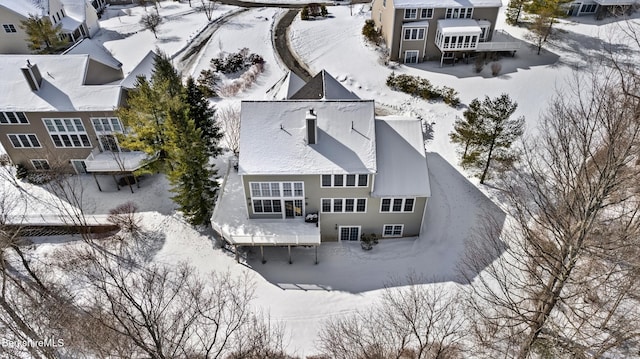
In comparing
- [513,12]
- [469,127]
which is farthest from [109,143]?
[513,12]

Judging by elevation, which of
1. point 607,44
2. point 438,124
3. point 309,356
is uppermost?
point 607,44

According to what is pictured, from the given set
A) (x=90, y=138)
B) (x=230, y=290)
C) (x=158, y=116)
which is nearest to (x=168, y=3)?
(x=90, y=138)

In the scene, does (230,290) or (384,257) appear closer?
(230,290)

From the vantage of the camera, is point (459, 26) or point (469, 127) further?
point (459, 26)

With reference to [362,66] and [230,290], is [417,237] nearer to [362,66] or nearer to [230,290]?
[230,290]

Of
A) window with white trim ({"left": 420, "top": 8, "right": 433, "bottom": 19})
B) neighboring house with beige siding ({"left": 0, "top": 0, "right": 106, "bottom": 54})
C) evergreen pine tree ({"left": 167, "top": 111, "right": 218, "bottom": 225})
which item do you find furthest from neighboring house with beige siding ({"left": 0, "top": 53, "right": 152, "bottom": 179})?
window with white trim ({"left": 420, "top": 8, "right": 433, "bottom": 19})

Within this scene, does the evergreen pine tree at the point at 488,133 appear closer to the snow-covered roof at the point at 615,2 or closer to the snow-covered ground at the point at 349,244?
the snow-covered ground at the point at 349,244

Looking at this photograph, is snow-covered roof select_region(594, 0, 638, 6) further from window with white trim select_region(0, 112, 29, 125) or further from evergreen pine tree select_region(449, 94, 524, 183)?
window with white trim select_region(0, 112, 29, 125)

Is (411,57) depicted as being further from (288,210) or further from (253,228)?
(253,228)
